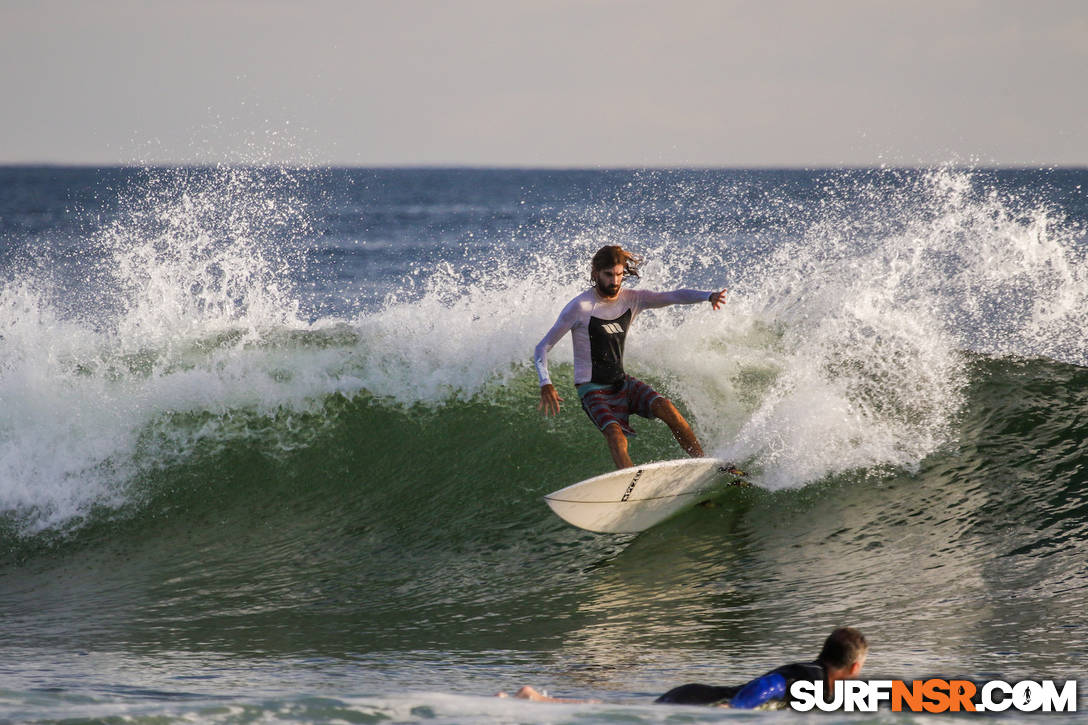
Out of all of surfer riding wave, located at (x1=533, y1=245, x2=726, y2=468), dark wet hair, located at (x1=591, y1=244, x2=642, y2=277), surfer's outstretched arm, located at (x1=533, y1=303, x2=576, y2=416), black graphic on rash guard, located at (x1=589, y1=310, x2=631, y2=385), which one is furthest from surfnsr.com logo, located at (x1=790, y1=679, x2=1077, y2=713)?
dark wet hair, located at (x1=591, y1=244, x2=642, y2=277)

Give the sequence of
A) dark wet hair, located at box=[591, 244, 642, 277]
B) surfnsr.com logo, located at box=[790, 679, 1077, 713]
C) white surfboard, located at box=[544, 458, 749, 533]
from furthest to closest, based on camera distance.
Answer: dark wet hair, located at box=[591, 244, 642, 277]
white surfboard, located at box=[544, 458, 749, 533]
surfnsr.com logo, located at box=[790, 679, 1077, 713]

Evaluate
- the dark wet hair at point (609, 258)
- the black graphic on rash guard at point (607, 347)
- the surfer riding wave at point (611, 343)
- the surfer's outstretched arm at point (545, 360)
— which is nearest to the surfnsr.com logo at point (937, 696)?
the surfer's outstretched arm at point (545, 360)

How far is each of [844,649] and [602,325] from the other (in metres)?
3.51

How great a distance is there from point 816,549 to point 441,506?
2.85 metres

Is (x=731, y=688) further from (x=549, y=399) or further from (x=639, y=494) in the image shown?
(x=639, y=494)

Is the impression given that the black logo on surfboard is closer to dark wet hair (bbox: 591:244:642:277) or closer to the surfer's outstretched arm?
the surfer's outstretched arm

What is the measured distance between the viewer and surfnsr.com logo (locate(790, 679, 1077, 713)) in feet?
11.3

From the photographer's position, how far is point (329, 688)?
4.40 metres

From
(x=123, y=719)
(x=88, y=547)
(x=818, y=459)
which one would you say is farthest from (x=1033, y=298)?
(x=123, y=719)

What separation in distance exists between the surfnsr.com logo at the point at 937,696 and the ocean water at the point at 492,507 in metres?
0.12

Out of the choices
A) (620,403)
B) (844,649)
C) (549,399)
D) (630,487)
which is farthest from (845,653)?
(620,403)

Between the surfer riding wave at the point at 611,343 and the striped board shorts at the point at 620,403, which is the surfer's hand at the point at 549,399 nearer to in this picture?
the surfer riding wave at the point at 611,343

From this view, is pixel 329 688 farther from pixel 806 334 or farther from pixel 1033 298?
pixel 1033 298

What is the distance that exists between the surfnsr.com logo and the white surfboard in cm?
266
